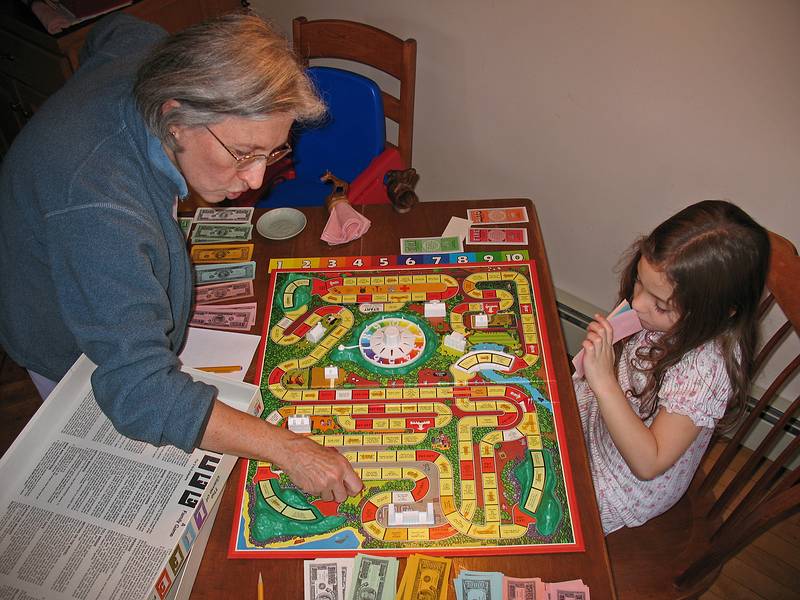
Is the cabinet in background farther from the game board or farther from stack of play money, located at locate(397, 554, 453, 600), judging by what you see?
stack of play money, located at locate(397, 554, 453, 600)

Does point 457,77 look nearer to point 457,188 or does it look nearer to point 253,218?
point 457,188

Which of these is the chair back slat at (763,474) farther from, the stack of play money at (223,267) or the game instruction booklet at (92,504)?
the stack of play money at (223,267)

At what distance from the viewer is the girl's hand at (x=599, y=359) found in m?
1.35

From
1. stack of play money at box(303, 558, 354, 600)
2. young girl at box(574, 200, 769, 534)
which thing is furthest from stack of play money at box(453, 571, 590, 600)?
young girl at box(574, 200, 769, 534)

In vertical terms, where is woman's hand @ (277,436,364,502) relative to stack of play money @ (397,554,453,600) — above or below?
above

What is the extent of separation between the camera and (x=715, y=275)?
126 cm

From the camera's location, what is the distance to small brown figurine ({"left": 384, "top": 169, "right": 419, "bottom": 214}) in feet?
5.92

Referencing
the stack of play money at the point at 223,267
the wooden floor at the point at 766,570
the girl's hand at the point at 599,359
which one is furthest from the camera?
the wooden floor at the point at 766,570

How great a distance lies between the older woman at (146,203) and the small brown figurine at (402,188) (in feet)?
1.78

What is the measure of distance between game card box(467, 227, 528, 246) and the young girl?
0.36 m

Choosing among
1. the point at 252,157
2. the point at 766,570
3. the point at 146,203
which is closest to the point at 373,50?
the point at 252,157

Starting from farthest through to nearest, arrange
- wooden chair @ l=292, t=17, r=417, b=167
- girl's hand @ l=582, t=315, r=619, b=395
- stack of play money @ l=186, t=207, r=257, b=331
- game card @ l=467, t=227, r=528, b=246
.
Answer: wooden chair @ l=292, t=17, r=417, b=167, game card @ l=467, t=227, r=528, b=246, stack of play money @ l=186, t=207, r=257, b=331, girl's hand @ l=582, t=315, r=619, b=395

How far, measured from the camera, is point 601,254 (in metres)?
2.37

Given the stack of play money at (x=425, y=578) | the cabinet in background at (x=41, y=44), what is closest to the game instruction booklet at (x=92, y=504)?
the stack of play money at (x=425, y=578)
